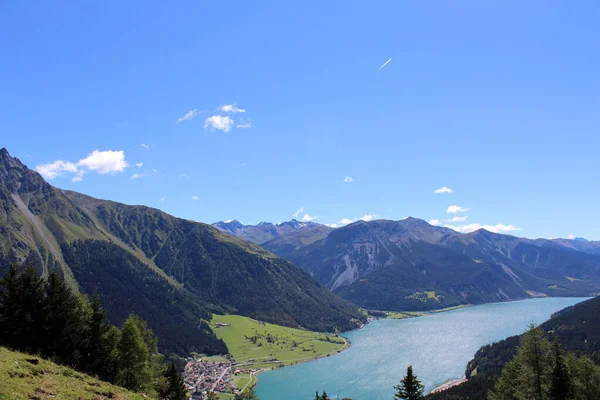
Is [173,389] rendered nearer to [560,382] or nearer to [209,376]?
[560,382]

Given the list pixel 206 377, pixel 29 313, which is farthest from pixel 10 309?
pixel 206 377

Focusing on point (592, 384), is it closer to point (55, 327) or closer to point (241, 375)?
point (55, 327)

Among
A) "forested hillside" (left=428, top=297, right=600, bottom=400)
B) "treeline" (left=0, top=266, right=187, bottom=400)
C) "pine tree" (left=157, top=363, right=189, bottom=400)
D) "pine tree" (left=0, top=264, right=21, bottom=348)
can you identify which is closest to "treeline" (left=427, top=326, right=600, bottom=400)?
"pine tree" (left=157, top=363, right=189, bottom=400)

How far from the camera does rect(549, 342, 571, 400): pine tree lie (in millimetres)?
34031

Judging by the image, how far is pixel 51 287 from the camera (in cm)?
3553

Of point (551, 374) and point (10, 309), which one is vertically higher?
point (10, 309)

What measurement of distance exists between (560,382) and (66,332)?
43.0 m

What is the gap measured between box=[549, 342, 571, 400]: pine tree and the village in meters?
116

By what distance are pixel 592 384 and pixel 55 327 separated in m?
47.8

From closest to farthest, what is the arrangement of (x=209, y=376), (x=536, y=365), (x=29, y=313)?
(x=29, y=313)
(x=536, y=365)
(x=209, y=376)

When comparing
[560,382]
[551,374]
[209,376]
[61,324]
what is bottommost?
[209,376]

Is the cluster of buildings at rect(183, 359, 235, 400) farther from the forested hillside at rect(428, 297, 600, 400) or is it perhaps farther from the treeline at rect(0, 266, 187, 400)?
the treeline at rect(0, 266, 187, 400)

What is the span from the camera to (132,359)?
129 ft

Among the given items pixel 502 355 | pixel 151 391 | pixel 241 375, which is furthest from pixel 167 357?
pixel 151 391
